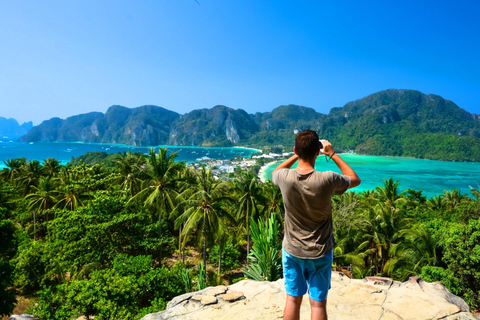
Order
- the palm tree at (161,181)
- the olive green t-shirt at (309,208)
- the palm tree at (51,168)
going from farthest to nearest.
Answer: the palm tree at (51,168), the palm tree at (161,181), the olive green t-shirt at (309,208)

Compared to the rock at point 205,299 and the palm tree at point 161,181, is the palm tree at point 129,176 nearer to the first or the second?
the palm tree at point 161,181

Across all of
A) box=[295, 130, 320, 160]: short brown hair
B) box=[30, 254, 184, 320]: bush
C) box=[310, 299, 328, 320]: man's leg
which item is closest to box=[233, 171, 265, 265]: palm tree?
box=[30, 254, 184, 320]: bush

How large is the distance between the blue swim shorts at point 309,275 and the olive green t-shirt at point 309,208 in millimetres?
125

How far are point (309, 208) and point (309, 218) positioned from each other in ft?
0.38

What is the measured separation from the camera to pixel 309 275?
2328 mm

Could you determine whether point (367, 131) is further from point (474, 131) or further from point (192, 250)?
point (192, 250)

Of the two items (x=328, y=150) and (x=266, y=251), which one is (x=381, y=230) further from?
(x=328, y=150)

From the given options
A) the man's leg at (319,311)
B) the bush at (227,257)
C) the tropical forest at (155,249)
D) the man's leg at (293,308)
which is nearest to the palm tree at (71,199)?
the tropical forest at (155,249)

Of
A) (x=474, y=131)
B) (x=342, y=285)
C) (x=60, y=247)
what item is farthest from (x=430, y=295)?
(x=474, y=131)

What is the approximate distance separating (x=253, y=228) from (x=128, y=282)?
516 centimetres

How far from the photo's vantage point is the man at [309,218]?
77.5 inches

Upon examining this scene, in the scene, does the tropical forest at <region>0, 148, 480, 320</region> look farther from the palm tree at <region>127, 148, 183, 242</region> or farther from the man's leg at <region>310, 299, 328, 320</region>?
the man's leg at <region>310, 299, 328, 320</region>

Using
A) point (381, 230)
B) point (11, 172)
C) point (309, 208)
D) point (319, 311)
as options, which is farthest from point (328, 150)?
point (11, 172)

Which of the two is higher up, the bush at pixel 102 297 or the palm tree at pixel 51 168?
the palm tree at pixel 51 168
